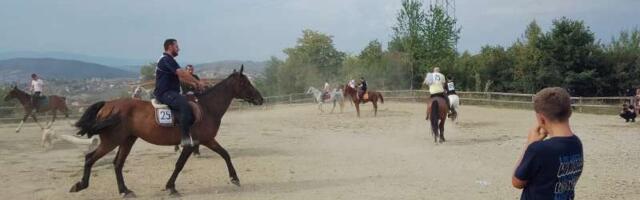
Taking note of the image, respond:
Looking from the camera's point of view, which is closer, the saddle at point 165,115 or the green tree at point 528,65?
the saddle at point 165,115

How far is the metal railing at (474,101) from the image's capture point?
2666 centimetres

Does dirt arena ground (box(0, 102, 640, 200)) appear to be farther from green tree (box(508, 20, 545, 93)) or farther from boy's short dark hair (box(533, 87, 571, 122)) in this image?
green tree (box(508, 20, 545, 93))

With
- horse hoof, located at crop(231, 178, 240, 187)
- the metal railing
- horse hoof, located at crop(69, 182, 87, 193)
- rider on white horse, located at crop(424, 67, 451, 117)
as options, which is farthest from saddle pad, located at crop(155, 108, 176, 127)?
the metal railing

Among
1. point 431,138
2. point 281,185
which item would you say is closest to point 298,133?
point 431,138

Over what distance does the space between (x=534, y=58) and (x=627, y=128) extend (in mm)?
18892

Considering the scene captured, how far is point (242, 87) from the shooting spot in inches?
392

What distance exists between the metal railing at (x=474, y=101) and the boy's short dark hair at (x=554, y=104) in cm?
2244

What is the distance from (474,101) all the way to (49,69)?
6735cm

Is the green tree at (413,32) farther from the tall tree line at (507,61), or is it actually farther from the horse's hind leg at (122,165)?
the horse's hind leg at (122,165)

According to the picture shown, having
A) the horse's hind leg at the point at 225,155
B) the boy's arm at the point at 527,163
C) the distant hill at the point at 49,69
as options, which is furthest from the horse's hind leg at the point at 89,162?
the distant hill at the point at 49,69

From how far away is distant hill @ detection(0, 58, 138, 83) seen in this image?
65.9 m

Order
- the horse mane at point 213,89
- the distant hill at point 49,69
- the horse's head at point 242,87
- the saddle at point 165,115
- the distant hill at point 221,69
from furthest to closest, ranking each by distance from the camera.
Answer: the distant hill at point 49,69
the distant hill at point 221,69
the horse's head at point 242,87
the horse mane at point 213,89
the saddle at point 165,115

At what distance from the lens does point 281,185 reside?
9320mm

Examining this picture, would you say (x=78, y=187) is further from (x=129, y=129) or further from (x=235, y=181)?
(x=235, y=181)
